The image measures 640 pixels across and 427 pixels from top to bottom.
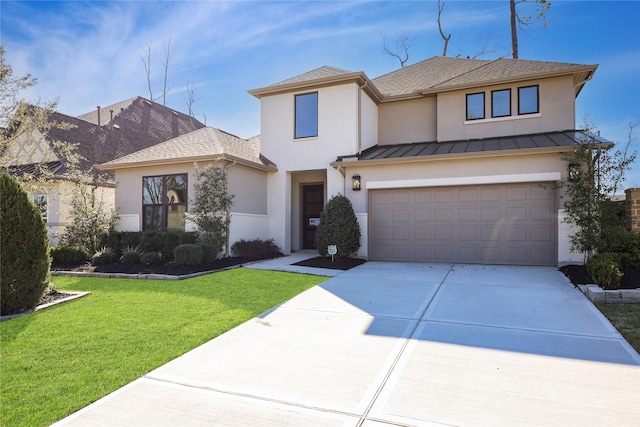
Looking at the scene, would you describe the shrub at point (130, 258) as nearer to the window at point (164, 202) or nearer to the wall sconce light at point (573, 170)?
the window at point (164, 202)

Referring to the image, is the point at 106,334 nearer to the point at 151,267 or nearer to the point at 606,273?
the point at 151,267

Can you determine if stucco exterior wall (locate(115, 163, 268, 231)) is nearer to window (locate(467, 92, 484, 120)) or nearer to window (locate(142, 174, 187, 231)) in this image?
window (locate(142, 174, 187, 231))

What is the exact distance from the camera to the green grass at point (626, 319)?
4429 millimetres

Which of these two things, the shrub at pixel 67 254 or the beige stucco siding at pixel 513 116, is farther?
the beige stucco siding at pixel 513 116

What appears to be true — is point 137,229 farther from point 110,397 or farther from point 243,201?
point 110,397

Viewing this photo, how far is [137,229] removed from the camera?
43.1 ft

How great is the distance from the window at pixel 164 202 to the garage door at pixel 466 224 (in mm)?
6333

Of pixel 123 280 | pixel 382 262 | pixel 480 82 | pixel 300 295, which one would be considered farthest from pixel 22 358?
pixel 480 82

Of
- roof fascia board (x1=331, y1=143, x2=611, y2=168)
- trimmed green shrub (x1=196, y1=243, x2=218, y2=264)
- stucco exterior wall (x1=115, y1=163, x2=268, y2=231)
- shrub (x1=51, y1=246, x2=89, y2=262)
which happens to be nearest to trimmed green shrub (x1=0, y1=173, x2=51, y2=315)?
trimmed green shrub (x1=196, y1=243, x2=218, y2=264)

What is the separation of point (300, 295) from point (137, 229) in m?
8.83

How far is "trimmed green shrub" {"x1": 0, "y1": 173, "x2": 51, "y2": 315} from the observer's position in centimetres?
567

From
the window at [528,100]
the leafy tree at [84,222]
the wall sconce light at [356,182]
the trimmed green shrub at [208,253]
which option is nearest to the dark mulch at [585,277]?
the window at [528,100]

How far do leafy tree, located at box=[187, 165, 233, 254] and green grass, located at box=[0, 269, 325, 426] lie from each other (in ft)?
10.2

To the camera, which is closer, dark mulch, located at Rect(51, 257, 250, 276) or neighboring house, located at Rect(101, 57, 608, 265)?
dark mulch, located at Rect(51, 257, 250, 276)
